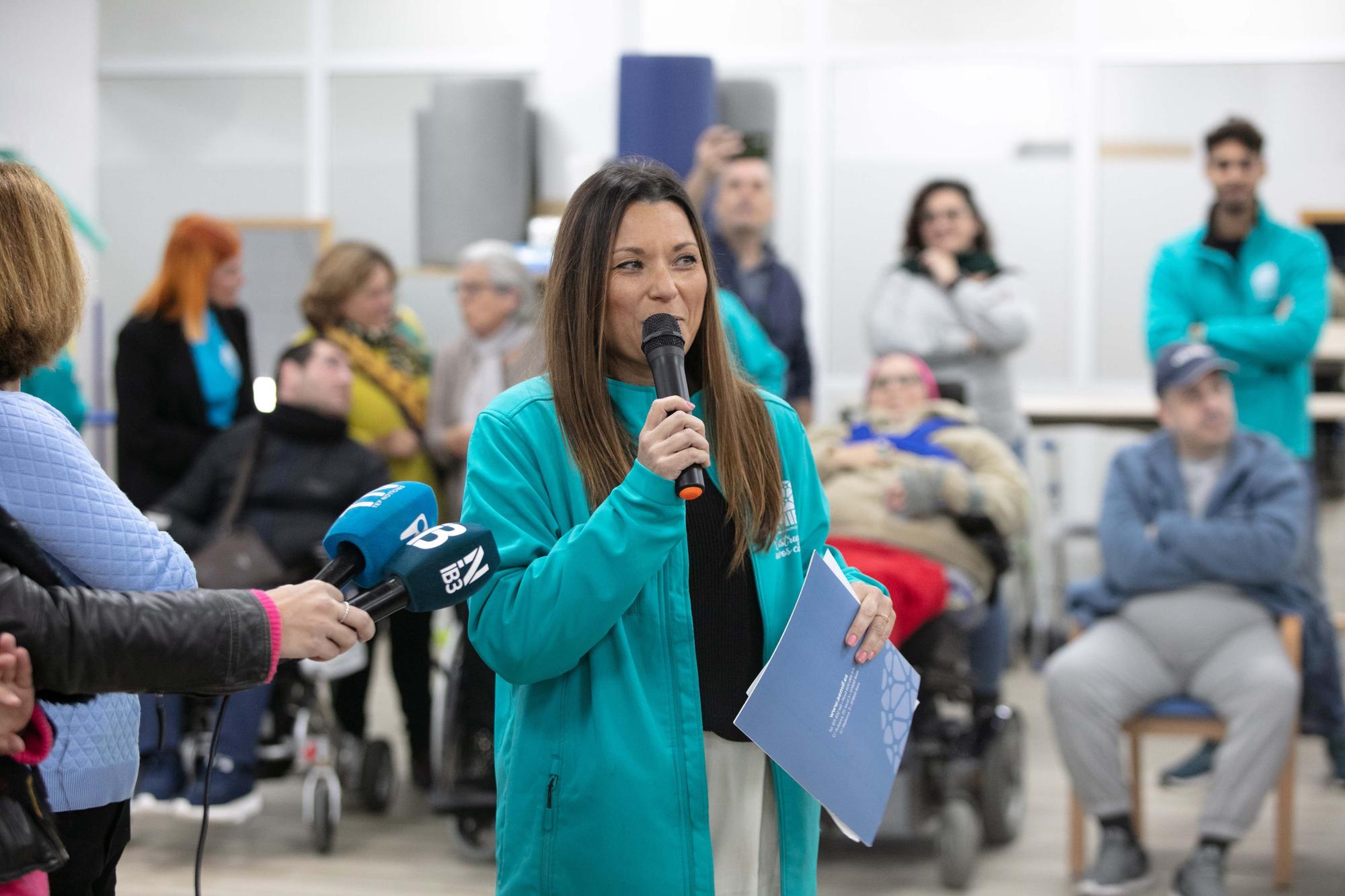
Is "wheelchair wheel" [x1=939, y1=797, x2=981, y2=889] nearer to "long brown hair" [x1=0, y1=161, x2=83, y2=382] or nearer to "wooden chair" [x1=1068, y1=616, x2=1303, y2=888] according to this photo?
"wooden chair" [x1=1068, y1=616, x2=1303, y2=888]

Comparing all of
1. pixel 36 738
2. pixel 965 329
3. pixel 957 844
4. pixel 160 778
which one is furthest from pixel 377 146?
pixel 36 738

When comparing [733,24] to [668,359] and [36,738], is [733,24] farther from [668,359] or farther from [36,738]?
[36,738]

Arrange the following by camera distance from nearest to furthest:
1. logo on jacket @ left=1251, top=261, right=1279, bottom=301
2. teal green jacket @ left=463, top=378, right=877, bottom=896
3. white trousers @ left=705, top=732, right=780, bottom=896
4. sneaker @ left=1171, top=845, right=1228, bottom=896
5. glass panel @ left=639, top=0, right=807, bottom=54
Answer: teal green jacket @ left=463, top=378, right=877, bottom=896 → white trousers @ left=705, top=732, right=780, bottom=896 → sneaker @ left=1171, top=845, right=1228, bottom=896 → logo on jacket @ left=1251, top=261, right=1279, bottom=301 → glass panel @ left=639, top=0, right=807, bottom=54

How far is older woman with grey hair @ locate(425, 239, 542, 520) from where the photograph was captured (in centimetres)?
432

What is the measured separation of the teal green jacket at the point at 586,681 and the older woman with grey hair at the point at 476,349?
270 centimetres

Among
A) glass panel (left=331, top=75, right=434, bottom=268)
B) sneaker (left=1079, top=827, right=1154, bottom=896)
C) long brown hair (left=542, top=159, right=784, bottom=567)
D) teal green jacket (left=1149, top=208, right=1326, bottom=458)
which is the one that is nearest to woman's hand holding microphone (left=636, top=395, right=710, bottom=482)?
long brown hair (left=542, top=159, right=784, bottom=567)

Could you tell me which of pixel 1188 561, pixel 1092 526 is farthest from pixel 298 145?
pixel 1188 561

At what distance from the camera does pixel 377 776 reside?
4.11 meters

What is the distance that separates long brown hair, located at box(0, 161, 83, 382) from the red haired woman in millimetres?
2935

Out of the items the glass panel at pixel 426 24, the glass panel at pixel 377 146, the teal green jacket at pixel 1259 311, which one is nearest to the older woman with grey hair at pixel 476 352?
the teal green jacket at pixel 1259 311

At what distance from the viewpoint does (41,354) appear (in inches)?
58.1

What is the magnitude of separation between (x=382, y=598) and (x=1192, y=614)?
8.57ft

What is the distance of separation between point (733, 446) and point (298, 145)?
692 centimetres

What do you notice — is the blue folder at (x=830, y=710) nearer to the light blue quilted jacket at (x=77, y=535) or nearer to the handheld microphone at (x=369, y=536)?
the handheld microphone at (x=369, y=536)
